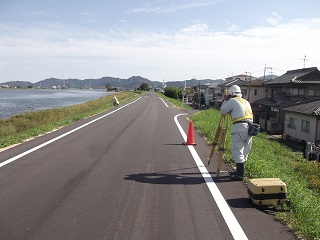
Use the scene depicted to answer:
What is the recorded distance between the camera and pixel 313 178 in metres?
11.4

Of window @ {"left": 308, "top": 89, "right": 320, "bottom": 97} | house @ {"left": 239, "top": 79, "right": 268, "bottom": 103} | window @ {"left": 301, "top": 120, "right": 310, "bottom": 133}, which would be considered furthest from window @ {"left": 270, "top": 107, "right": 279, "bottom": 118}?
house @ {"left": 239, "top": 79, "right": 268, "bottom": 103}

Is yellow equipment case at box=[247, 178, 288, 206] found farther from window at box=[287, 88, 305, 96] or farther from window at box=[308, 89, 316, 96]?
window at box=[287, 88, 305, 96]

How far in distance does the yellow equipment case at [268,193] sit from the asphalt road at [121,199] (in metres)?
0.19

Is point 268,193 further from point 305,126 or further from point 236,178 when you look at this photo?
point 305,126

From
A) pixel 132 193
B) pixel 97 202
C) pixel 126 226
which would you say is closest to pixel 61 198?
pixel 97 202

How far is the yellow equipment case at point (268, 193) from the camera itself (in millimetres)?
4930

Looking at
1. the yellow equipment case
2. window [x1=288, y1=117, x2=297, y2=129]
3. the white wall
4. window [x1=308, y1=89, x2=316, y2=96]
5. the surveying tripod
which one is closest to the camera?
the yellow equipment case

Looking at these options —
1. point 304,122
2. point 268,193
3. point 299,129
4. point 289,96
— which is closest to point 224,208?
point 268,193

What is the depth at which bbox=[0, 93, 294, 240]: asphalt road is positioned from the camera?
409 cm

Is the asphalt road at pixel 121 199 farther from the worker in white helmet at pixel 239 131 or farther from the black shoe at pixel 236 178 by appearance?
the worker in white helmet at pixel 239 131

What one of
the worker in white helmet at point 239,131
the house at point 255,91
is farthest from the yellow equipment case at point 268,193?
the house at point 255,91

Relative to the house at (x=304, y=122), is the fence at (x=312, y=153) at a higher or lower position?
lower

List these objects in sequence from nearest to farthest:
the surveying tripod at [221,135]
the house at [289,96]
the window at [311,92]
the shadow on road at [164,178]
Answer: the shadow on road at [164,178], the surveying tripod at [221,135], the house at [289,96], the window at [311,92]

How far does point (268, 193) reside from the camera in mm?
4961
